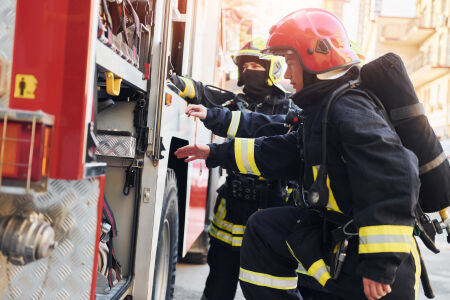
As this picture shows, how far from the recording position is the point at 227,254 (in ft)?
11.8

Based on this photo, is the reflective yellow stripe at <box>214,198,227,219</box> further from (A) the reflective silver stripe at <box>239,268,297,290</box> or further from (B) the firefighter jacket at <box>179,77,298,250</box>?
(A) the reflective silver stripe at <box>239,268,297,290</box>

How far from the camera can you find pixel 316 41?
97.8 inches

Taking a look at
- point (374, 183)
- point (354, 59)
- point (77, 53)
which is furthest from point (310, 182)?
point (77, 53)

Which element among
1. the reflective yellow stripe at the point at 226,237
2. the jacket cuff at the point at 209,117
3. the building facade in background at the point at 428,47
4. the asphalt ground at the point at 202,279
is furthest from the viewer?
the building facade in background at the point at 428,47

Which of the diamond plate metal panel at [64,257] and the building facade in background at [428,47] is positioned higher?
the building facade in background at [428,47]

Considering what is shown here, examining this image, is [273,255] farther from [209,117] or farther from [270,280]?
[209,117]

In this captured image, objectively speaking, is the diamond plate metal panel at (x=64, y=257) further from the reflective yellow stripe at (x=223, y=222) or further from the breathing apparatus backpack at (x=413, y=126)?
the reflective yellow stripe at (x=223, y=222)

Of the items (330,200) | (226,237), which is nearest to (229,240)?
(226,237)

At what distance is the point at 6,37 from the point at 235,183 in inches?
92.3

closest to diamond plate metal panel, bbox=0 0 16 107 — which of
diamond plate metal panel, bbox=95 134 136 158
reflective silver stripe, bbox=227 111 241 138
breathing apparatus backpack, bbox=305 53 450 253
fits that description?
diamond plate metal panel, bbox=95 134 136 158

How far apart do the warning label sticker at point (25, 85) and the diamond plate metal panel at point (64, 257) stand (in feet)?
0.98

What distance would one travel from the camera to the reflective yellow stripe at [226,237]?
352 cm

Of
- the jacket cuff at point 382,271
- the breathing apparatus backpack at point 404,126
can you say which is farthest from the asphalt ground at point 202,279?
the jacket cuff at point 382,271

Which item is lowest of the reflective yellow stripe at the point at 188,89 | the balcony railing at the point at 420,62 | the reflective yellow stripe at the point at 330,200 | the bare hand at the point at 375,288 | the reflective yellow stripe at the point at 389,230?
the bare hand at the point at 375,288
